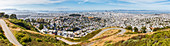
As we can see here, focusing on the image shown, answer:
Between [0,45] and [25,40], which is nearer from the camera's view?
[0,45]

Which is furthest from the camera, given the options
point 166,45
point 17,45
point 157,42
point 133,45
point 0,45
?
point 17,45

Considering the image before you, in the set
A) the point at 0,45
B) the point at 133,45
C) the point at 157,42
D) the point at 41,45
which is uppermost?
the point at 157,42

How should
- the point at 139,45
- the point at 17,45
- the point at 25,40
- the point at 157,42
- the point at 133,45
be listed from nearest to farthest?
the point at 157,42 → the point at 139,45 → the point at 133,45 → the point at 17,45 → the point at 25,40

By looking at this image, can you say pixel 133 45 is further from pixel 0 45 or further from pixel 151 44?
pixel 0 45

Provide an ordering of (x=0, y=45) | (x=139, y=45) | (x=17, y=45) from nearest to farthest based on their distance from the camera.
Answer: (x=139, y=45)
(x=0, y=45)
(x=17, y=45)

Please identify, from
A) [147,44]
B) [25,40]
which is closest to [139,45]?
[147,44]

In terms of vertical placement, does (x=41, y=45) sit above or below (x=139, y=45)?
below

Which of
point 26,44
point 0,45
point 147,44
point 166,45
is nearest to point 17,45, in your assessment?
point 26,44

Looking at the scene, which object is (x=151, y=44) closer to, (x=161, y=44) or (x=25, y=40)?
(x=161, y=44)

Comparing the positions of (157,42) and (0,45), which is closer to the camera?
(157,42)

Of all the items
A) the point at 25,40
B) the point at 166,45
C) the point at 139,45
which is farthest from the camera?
the point at 25,40
